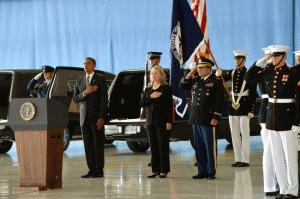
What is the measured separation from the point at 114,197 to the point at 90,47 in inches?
660

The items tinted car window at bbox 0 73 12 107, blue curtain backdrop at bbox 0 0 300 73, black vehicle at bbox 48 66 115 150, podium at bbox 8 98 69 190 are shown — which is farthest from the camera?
blue curtain backdrop at bbox 0 0 300 73

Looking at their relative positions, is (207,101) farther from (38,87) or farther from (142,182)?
(38,87)

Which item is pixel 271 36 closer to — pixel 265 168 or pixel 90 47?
pixel 90 47

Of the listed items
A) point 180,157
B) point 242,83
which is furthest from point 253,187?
point 180,157

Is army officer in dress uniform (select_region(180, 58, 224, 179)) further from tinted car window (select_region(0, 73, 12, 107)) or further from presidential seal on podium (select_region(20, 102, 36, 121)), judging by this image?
tinted car window (select_region(0, 73, 12, 107))

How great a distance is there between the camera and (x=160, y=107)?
1233 centimetres

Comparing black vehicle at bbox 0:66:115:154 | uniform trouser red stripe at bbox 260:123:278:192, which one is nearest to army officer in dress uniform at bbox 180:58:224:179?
uniform trouser red stripe at bbox 260:123:278:192

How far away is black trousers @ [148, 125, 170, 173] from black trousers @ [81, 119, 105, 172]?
0.76 meters

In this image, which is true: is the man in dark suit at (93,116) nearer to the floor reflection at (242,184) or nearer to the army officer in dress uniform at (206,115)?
the army officer in dress uniform at (206,115)

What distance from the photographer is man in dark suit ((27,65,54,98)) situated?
1719 cm

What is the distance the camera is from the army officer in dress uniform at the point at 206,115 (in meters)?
12.0

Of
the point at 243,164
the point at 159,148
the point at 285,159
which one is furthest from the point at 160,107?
the point at 285,159

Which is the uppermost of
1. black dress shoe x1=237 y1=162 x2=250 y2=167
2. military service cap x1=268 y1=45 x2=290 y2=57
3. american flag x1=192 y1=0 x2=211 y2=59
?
american flag x1=192 y1=0 x2=211 y2=59

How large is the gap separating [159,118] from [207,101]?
0.74m
